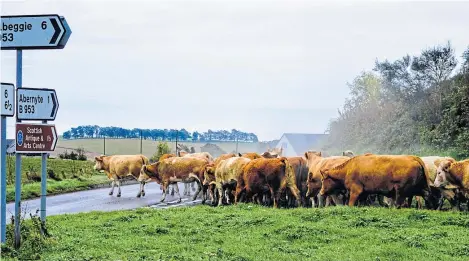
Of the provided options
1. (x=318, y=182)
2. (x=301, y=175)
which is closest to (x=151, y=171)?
(x=301, y=175)

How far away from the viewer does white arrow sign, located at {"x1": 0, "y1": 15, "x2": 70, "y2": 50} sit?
1163 centimetres

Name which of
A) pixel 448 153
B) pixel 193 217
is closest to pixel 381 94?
pixel 448 153

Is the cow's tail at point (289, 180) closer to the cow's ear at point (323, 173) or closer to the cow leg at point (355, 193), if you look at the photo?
the cow's ear at point (323, 173)

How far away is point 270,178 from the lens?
2150cm

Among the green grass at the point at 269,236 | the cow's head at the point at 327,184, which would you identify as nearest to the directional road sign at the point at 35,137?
the green grass at the point at 269,236

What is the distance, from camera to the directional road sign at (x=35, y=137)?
11703 mm

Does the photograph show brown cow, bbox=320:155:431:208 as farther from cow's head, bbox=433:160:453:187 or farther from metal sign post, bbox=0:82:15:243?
metal sign post, bbox=0:82:15:243

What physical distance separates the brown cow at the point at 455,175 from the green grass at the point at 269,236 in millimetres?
2778

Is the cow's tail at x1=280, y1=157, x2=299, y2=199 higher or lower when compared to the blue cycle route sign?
lower

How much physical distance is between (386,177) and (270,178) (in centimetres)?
422

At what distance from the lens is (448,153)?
3700 cm

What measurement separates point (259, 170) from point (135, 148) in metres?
51.9

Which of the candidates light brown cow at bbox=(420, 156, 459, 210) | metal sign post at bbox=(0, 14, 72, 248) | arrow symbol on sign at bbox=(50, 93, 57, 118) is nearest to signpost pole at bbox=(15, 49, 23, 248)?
metal sign post at bbox=(0, 14, 72, 248)

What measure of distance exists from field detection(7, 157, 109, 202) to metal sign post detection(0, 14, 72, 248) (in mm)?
18133
